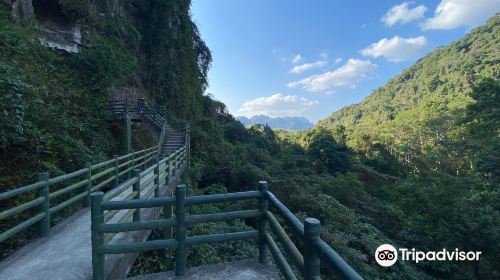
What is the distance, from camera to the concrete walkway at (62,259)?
312 cm

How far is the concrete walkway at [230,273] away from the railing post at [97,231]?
343mm

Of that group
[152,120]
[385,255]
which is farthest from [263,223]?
[152,120]

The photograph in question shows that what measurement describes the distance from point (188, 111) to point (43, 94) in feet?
53.1

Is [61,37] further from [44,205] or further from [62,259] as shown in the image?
[62,259]

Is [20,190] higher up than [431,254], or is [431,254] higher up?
[20,190]

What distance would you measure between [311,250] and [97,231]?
1.89 m

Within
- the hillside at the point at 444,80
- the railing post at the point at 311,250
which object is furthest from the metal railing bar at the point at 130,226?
the hillside at the point at 444,80

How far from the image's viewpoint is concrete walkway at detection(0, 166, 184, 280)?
10.2 feet

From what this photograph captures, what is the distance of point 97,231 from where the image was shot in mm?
2498

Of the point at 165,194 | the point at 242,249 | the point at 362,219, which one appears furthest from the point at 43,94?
the point at 362,219

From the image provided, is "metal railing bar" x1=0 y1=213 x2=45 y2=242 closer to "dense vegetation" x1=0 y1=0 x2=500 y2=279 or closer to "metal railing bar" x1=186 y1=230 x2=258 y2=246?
"dense vegetation" x1=0 y1=0 x2=500 y2=279

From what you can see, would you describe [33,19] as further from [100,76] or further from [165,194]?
[165,194]

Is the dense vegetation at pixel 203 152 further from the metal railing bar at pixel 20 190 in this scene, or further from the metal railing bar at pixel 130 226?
the metal railing bar at pixel 130 226

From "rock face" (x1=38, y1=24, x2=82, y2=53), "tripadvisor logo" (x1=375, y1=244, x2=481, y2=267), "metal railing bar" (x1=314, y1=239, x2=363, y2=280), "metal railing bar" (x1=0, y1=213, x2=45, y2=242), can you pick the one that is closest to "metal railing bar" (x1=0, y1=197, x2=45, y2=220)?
"metal railing bar" (x1=0, y1=213, x2=45, y2=242)
